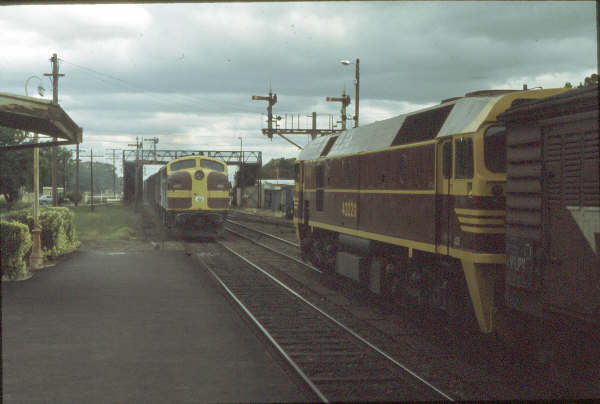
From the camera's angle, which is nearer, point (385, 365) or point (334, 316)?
point (385, 365)

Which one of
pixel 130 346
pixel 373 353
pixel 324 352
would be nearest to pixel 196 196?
pixel 130 346

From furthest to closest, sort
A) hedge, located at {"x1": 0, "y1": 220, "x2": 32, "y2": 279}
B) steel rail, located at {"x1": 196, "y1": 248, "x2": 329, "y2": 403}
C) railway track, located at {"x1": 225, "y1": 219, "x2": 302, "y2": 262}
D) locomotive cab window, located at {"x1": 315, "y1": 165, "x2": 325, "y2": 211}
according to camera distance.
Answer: railway track, located at {"x1": 225, "y1": 219, "x2": 302, "y2": 262} → locomotive cab window, located at {"x1": 315, "y1": 165, "x2": 325, "y2": 211} → hedge, located at {"x1": 0, "y1": 220, "x2": 32, "y2": 279} → steel rail, located at {"x1": 196, "y1": 248, "x2": 329, "y2": 403}

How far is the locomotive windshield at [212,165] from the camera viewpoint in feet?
95.1

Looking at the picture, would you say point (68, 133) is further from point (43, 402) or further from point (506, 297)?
point (506, 297)

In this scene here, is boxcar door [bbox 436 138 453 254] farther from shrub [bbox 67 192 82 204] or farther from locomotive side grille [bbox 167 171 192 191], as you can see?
shrub [bbox 67 192 82 204]

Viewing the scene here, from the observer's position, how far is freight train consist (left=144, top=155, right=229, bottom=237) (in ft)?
91.5

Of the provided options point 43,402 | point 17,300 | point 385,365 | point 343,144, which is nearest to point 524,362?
point 385,365

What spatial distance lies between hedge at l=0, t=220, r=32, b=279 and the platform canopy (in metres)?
2.64

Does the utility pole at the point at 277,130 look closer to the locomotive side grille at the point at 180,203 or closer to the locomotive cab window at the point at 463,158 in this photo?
the locomotive side grille at the point at 180,203

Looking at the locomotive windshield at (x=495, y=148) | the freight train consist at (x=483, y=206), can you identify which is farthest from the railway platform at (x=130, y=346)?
the locomotive windshield at (x=495, y=148)

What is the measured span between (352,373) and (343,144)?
830 cm

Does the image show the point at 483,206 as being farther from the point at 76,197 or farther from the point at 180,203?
the point at 76,197

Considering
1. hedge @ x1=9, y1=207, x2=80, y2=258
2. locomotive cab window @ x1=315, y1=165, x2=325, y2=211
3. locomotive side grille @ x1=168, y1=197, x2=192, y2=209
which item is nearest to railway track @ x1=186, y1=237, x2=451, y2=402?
locomotive cab window @ x1=315, y1=165, x2=325, y2=211

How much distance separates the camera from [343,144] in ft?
50.9
